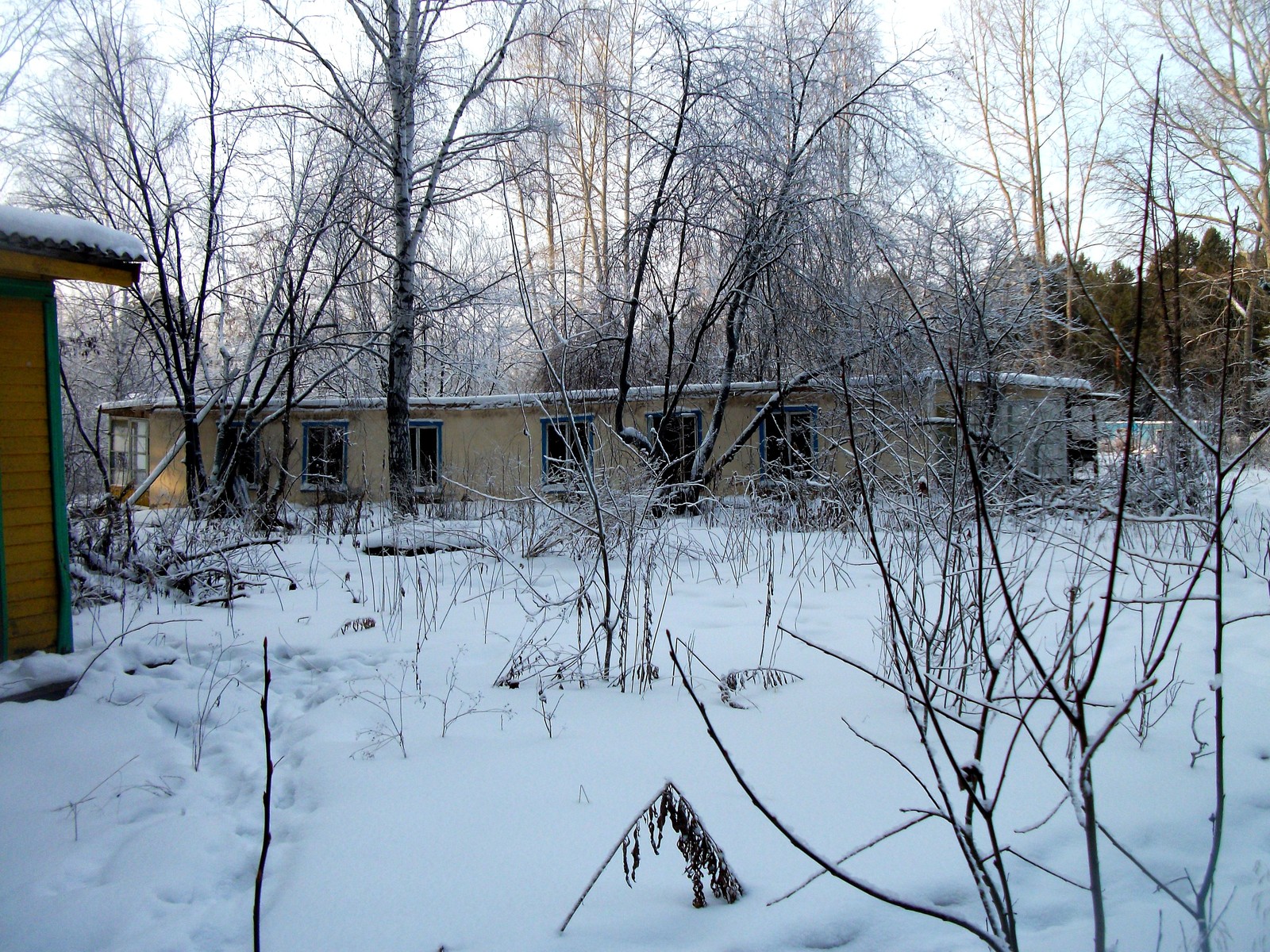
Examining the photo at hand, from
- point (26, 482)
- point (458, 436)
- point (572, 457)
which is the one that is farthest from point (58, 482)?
point (458, 436)

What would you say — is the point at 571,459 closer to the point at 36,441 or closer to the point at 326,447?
the point at 36,441

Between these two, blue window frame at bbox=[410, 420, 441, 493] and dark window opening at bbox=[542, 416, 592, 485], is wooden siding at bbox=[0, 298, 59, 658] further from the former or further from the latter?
blue window frame at bbox=[410, 420, 441, 493]

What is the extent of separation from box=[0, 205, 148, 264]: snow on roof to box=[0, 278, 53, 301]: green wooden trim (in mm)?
393

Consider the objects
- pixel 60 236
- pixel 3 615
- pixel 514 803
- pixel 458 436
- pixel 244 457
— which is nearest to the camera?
pixel 514 803

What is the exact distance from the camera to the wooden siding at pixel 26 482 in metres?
3.69

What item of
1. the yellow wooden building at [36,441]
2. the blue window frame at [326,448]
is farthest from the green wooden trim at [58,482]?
the blue window frame at [326,448]

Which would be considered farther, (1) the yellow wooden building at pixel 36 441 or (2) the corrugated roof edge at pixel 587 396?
(2) the corrugated roof edge at pixel 587 396

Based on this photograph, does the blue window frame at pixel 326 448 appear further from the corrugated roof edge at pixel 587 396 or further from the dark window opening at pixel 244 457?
the dark window opening at pixel 244 457

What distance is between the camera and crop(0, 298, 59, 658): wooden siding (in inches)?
145

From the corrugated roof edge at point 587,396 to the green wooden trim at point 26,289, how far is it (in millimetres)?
3584

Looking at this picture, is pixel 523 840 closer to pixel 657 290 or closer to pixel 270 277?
pixel 657 290

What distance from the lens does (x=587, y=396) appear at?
10.5 metres

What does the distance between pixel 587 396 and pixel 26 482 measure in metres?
7.29

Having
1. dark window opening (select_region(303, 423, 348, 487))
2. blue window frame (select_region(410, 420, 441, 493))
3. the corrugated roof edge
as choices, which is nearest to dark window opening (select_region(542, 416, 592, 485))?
the corrugated roof edge
